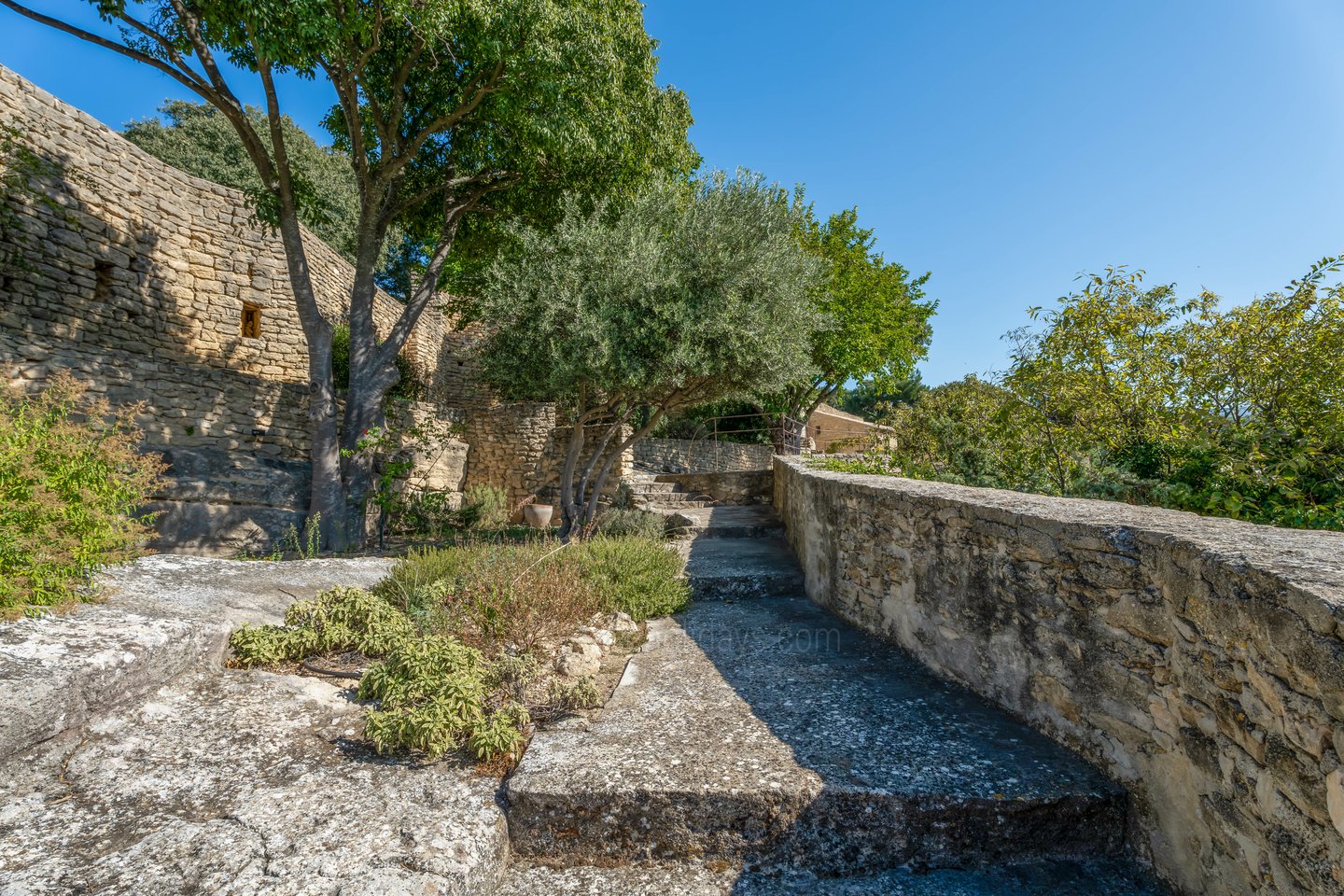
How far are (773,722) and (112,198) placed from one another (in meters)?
11.8

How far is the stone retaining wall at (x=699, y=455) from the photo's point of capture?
55.5ft

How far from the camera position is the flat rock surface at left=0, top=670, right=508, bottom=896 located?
1818 millimetres

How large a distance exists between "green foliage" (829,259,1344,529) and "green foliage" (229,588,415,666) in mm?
5183

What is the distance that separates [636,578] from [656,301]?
382 centimetres

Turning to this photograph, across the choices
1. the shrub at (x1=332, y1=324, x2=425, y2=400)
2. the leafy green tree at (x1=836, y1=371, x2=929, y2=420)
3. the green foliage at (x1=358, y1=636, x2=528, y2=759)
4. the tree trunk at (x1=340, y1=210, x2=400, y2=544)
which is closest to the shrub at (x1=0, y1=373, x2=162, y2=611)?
the green foliage at (x1=358, y1=636, x2=528, y2=759)

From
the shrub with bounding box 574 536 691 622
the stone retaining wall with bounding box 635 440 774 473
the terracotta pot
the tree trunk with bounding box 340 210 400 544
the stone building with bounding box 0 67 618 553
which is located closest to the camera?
the shrub with bounding box 574 536 691 622

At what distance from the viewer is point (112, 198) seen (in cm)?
870

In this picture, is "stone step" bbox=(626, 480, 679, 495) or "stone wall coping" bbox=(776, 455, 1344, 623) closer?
"stone wall coping" bbox=(776, 455, 1344, 623)

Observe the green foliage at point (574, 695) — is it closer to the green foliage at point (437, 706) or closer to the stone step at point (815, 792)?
the stone step at point (815, 792)

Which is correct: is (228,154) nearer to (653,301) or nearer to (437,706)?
(653,301)

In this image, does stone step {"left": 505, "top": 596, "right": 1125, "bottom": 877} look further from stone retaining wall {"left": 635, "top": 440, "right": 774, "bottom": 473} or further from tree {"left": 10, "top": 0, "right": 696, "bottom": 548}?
stone retaining wall {"left": 635, "top": 440, "right": 774, "bottom": 473}

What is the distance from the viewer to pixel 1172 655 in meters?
2.03

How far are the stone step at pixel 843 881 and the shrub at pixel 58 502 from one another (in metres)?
2.47

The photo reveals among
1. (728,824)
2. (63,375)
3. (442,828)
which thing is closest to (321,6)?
(63,375)
